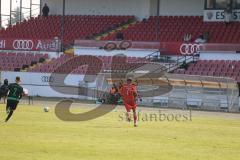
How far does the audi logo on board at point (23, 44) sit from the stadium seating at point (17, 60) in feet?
2.78

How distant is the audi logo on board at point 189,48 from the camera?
159 feet

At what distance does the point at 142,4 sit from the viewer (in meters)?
59.3

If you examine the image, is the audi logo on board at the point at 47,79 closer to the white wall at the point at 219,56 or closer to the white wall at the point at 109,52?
the white wall at the point at 109,52

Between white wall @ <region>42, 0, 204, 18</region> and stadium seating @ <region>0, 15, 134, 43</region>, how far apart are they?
4.34 ft

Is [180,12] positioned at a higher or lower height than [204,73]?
higher

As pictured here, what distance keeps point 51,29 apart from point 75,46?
25.6 ft

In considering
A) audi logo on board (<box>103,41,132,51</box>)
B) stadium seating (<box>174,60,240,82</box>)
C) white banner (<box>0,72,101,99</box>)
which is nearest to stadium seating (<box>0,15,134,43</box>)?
audi logo on board (<box>103,41,132,51</box>)

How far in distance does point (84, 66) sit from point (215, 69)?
10.9 m

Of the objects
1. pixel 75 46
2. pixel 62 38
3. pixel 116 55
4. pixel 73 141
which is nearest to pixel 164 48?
pixel 116 55

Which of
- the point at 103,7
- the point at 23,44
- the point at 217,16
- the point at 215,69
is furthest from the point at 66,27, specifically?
the point at 215,69

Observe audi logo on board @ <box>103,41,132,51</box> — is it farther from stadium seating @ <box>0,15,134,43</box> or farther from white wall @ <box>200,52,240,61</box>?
white wall @ <box>200,52,240,61</box>

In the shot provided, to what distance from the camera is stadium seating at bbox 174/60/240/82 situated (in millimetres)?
44906

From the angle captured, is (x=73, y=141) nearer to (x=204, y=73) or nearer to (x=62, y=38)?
(x=204, y=73)

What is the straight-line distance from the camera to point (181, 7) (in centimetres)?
5762
